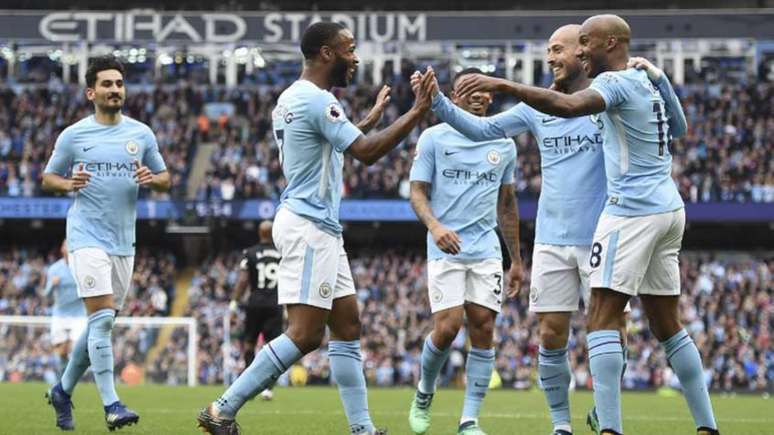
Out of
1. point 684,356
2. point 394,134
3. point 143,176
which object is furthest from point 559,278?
point 143,176

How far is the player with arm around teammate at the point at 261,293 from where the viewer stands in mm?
16078

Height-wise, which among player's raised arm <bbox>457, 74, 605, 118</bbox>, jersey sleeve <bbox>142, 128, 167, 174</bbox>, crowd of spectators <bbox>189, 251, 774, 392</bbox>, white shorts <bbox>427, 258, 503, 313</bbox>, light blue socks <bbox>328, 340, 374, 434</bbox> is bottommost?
crowd of spectators <bbox>189, 251, 774, 392</bbox>

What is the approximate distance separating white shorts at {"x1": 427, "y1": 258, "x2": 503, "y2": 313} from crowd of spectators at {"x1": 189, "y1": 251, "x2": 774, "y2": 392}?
1745 cm

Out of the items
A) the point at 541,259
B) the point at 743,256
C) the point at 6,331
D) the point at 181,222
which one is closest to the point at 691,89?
the point at 743,256

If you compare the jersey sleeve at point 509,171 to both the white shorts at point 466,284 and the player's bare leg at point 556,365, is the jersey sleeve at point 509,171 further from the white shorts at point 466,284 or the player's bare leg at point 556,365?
the player's bare leg at point 556,365

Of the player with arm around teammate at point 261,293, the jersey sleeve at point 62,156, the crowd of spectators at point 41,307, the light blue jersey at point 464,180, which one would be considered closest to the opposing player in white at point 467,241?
the light blue jersey at point 464,180

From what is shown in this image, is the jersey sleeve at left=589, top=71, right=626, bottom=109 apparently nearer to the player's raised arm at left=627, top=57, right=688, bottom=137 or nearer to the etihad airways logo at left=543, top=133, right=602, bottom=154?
the player's raised arm at left=627, top=57, right=688, bottom=137

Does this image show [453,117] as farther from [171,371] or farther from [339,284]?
[171,371]

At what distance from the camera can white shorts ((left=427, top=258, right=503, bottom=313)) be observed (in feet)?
29.5

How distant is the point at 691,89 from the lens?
128 feet

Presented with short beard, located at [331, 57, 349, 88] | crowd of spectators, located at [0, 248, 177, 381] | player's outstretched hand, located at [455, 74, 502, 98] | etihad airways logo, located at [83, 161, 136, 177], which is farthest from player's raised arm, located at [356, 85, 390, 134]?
crowd of spectators, located at [0, 248, 177, 381]

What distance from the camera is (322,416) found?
11680 millimetres

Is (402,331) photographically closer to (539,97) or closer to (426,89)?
(426,89)

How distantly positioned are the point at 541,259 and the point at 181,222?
27190mm
